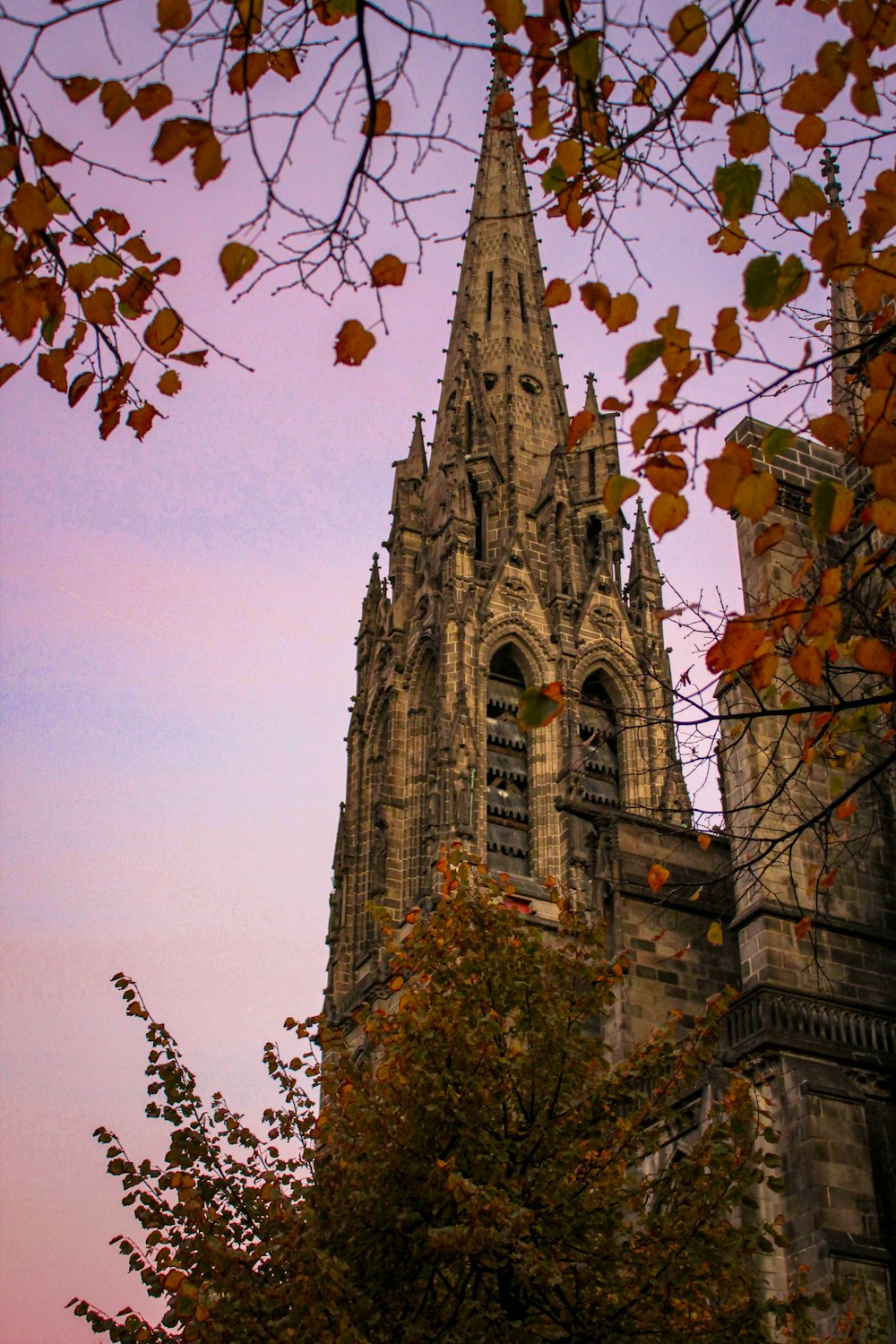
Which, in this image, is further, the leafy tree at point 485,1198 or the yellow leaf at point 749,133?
the leafy tree at point 485,1198

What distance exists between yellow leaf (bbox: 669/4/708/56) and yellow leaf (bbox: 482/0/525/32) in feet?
2.18

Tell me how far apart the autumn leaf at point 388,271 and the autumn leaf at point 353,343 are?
0.75 ft

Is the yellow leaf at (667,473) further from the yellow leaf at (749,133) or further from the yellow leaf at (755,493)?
the yellow leaf at (749,133)

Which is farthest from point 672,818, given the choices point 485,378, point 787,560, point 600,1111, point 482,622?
→ point 600,1111

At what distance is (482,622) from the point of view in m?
44.1

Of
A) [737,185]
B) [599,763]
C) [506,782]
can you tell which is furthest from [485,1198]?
[599,763]

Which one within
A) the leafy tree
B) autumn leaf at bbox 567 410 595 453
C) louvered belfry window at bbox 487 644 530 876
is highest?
louvered belfry window at bbox 487 644 530 876

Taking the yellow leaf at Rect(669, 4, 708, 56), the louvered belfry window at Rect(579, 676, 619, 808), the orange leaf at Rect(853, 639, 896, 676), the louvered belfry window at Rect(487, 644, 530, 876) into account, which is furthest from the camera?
the louvered belfry window at Rect(579, 676, 619, 808)

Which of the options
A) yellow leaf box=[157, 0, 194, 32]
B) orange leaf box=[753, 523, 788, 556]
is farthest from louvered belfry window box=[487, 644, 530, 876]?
yellow leaf box=[157, 0, 194, 32]

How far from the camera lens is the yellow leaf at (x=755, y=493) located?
20.5 ft

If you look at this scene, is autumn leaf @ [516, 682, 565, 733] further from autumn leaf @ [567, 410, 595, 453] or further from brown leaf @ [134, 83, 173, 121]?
brown leaf @ [134, 83, 173, 121]

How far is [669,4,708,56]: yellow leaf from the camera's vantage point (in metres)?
6.34

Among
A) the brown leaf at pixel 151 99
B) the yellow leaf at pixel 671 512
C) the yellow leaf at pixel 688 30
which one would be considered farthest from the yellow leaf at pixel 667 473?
the brown leaf at pixel 151 99

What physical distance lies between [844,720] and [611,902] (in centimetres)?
1421
